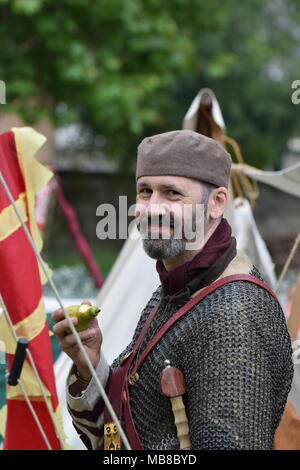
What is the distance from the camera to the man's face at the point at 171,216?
1.89 m

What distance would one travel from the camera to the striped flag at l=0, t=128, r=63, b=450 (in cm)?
251

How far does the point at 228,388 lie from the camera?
172 cm

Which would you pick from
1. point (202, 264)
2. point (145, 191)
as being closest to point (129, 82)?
point (145, 191)

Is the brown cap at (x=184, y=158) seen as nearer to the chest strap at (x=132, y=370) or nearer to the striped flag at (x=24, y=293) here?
the chest strap at (x=132, y=370)

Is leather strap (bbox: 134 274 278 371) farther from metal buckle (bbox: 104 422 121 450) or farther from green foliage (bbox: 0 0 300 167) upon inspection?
green foliage (bbox: 0 0 300 167)

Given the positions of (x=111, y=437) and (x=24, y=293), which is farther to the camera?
(x=24, y=293)

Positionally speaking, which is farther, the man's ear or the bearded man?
the man's ear

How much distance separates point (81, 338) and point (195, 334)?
0.91 feet

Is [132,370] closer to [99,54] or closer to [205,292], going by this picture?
[205,292]

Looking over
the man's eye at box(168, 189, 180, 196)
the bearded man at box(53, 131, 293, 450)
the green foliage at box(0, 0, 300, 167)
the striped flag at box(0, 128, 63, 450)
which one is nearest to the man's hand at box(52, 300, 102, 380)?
the bearded man at box(53, 131, 293, 450)

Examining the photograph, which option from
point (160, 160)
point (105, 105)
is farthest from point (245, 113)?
point (160, 160)

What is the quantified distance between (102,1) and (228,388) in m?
7.74

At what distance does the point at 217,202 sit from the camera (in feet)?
6.46
